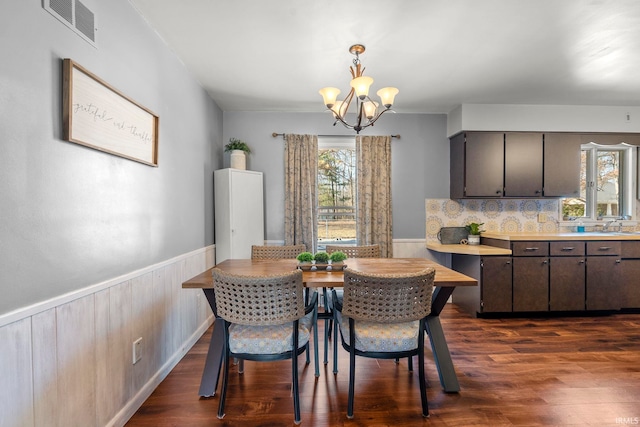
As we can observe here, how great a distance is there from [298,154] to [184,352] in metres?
2.54

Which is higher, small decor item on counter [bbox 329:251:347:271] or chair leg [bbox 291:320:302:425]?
small decor item on counter [bbox 329:251:347:271]

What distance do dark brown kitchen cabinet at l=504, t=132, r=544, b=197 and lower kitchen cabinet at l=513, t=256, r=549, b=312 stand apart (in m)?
0.89

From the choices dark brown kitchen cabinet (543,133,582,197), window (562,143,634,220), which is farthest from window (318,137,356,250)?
window (562,143,634,220)

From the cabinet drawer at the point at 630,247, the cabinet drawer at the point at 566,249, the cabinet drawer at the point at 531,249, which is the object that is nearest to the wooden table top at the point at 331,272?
the cabinet drawer at the point at 531,249

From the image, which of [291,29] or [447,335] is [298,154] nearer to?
[291,29]

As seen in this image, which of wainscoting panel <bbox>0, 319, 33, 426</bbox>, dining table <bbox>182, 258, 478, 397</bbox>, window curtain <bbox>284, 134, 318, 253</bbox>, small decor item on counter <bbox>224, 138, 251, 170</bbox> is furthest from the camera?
window curtain <bbox>284, 134, 318, 253</bbox>

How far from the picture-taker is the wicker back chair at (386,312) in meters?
1.70

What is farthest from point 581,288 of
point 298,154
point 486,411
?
point 298,154

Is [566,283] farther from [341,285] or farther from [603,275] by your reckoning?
[341,285]

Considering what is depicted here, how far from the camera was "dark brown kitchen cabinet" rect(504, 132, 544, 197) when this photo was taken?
12.5 feet

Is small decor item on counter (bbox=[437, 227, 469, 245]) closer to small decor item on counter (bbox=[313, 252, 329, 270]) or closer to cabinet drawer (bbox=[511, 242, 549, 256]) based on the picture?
cabinet drawer (bbox=[511, 242, 549, 256])

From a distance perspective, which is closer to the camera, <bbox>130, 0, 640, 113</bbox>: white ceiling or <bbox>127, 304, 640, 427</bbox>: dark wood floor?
<bbox>127, 304, 640, 427</bbox>: dark wood floor

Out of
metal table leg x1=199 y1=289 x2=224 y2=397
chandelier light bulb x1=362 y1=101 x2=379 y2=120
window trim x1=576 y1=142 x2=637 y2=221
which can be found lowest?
metal table leg x1=199 y1=289 x2=224 y2=397

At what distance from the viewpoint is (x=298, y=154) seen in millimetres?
3941
